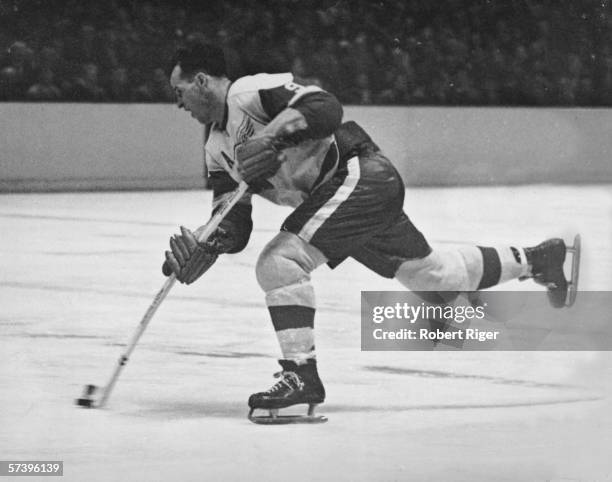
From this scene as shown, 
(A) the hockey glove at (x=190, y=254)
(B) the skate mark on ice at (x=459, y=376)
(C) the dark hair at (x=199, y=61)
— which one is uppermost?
(C) the dark hair at (x=199, y=61)

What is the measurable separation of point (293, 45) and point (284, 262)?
6.99 m

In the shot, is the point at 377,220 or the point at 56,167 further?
the point at 56,167

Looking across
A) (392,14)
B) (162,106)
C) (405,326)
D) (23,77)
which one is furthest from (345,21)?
(405,326)

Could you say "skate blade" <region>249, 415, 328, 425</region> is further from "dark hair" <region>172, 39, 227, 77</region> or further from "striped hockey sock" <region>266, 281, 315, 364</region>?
"dark hair" <region>172, 39, 227, 77</region>

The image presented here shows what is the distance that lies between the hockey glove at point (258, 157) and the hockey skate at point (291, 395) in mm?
452

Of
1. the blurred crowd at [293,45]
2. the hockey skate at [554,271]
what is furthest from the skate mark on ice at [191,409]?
the blurred crowd at [293,45]

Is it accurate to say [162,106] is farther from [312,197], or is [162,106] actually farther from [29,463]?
[29,463]

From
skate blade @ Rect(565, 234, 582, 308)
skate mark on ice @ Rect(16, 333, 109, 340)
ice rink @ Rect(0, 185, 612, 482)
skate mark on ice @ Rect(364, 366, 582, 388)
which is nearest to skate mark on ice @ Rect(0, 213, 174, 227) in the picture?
ice rink @ Rect(0, 185, 612, 482)

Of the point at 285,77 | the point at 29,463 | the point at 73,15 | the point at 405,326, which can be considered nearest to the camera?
the point at 29,463

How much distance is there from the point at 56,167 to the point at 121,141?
1.69 ft

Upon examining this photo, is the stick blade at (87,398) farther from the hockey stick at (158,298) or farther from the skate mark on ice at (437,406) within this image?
the skate mark on ice at (437,406)

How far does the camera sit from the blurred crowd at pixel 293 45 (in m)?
9.85

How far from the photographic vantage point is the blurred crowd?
32.3 ft

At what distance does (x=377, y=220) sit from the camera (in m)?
3.68
